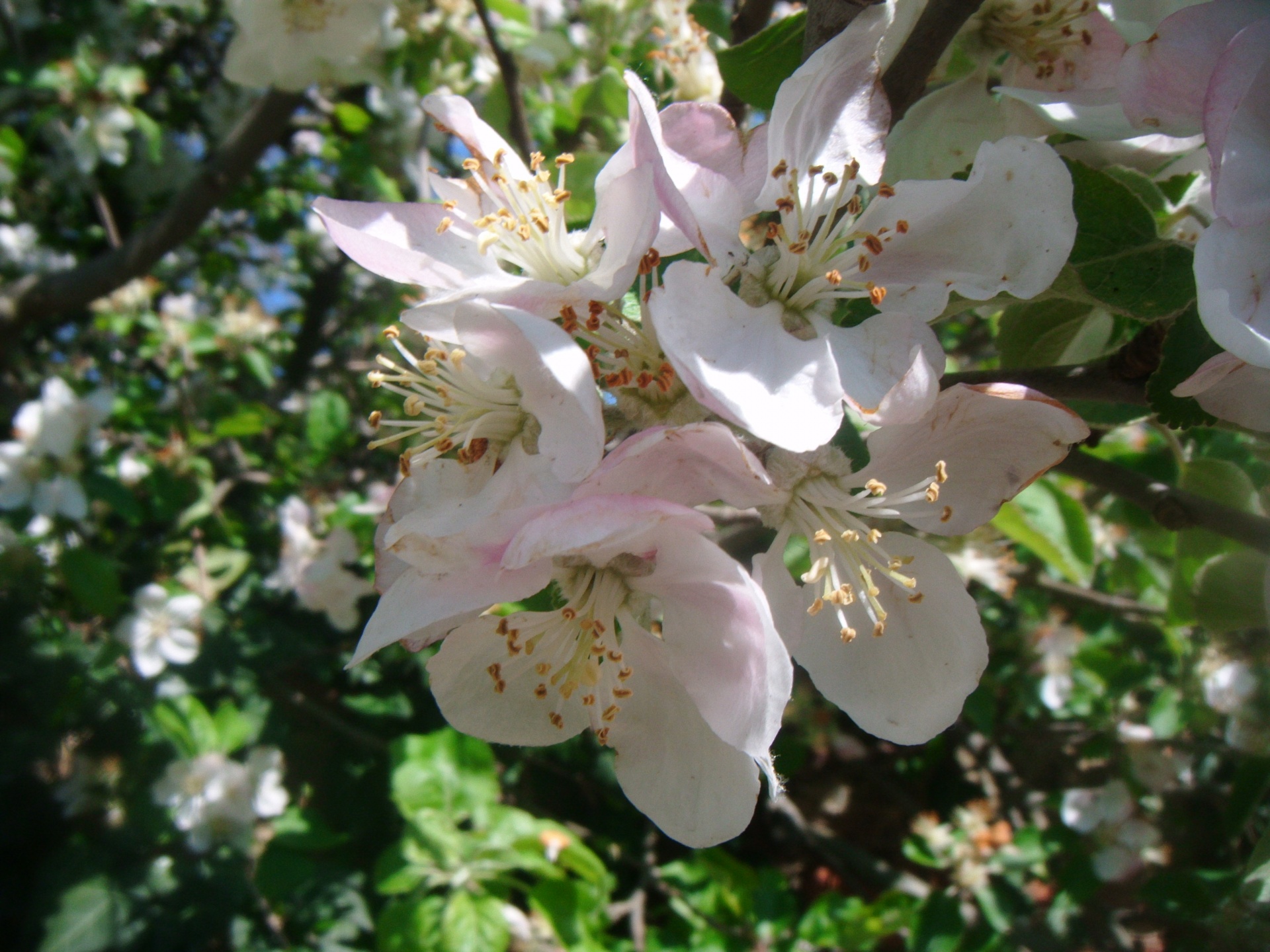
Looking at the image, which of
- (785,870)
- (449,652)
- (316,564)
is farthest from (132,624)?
(785,870)

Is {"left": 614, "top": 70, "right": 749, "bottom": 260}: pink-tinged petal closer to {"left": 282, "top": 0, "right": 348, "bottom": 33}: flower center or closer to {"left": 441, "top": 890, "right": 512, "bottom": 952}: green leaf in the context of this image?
{"left": 441, "top": 890, "right": 512, "bottom": 952}: green leaf

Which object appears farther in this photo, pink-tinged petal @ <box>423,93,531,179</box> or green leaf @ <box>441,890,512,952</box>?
green leaf @ <box>441,890,512,952</box>

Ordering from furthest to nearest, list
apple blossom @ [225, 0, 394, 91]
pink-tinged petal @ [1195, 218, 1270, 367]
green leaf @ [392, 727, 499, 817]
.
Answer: apple blossom @ [225, 0, 394, 91] < green leaf @ [392, 727, 499, 817] < pink-tinged petal @ [1195, 218, 1270, 367]

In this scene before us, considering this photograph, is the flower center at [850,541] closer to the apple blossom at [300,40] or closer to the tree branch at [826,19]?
the tree branch at [826,19]

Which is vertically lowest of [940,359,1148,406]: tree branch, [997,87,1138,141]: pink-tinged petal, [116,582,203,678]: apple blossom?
[116,582,203,678]: apple blossom

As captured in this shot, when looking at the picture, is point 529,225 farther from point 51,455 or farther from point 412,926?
point 51,455

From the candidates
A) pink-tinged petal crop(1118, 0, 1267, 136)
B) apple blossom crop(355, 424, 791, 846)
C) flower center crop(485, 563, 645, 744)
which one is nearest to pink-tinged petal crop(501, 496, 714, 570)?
apple blossom crop(355, 424, 791, 846)
